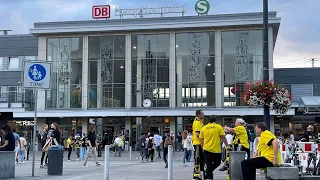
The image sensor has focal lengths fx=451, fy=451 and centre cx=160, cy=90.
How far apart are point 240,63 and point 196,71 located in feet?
14.1

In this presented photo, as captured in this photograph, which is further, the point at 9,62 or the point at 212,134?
the point at 9,62

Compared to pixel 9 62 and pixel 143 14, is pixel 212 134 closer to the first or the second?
pixel 143 14

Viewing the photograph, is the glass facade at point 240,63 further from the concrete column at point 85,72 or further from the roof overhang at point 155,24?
the concrete column at point 85,72

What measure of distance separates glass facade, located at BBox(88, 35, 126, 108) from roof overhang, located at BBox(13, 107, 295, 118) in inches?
43.9

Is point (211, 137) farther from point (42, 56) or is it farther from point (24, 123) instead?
point (24, 123)

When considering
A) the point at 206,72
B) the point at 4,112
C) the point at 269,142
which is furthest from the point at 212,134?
the point at 4,112

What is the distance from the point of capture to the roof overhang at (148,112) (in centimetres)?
4250

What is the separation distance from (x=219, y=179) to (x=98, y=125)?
33.2 metres

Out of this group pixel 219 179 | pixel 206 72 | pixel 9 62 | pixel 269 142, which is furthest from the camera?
pixel 9 62

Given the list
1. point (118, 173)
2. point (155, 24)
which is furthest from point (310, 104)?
point (118, 173)

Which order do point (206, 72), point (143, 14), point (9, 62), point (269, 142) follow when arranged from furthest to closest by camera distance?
1. point (9, 62)
2. point (143, 14)
3. point (206, 72)
4. point (269, 142)

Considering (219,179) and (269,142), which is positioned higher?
(269,142)

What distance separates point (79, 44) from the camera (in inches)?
1828

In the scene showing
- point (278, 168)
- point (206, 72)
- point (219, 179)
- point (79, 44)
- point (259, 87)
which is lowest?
point (219, 179)
